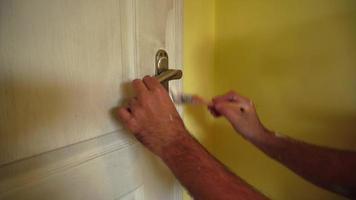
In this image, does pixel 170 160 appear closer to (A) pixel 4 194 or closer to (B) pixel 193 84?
(A) pixel 4 194

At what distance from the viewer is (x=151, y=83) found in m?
0.49

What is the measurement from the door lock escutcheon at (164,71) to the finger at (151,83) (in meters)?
0.02

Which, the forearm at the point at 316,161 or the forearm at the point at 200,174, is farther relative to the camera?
the forearm at the point at 316,161

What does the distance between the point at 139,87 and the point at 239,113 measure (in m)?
0.32

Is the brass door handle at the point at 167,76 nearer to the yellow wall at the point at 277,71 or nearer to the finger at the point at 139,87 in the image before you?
the finger at the point at 139,87

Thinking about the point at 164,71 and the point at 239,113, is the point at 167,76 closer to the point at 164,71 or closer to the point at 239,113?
the point at 164,71

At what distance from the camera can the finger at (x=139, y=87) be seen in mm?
473

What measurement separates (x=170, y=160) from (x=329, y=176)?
17.1 inches

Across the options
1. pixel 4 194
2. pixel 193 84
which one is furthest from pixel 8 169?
pixel 193 84

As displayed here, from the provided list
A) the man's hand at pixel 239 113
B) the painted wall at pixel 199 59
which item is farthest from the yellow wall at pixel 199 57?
the man's hand at pixel 239 113

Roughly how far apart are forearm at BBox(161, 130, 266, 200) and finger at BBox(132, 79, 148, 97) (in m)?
0.09

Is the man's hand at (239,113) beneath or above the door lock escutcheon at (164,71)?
beneath

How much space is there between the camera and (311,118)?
833 millimetres

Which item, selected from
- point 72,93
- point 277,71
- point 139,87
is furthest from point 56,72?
point 277,71
